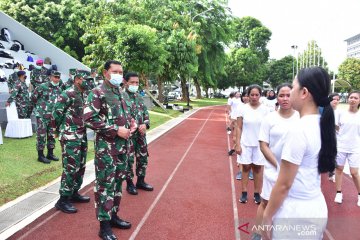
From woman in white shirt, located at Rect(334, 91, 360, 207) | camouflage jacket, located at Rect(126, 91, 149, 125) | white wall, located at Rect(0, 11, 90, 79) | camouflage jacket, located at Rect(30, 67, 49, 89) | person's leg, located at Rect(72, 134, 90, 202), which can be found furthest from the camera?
white wall, located at Rect(0, 11, 90, 79)

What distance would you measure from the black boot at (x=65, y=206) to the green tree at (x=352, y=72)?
203 ft

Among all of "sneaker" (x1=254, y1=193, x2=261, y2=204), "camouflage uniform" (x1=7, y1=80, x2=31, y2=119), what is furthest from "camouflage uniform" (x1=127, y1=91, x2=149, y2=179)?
"camouflage uniform" (x1=7, y1=80, x2=31, y2=119)

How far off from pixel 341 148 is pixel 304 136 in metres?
4.10

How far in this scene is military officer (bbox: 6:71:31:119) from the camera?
31.1ft

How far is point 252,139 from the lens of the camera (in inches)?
207

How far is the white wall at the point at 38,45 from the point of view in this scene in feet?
58.6

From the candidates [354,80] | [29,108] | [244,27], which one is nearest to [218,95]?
[244,27]

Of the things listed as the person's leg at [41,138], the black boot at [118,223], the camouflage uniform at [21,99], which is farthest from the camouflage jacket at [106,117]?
the camouflage uniform at [21,99]

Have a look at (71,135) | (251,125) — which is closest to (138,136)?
(71,135)

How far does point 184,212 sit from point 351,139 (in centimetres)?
299

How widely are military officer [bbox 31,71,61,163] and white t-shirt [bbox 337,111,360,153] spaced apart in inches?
225

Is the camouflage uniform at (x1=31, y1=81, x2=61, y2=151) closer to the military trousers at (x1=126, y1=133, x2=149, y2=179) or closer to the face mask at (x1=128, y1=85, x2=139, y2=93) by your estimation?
the military trousers at (x1=126, y1=133, x2=149, y2=179)

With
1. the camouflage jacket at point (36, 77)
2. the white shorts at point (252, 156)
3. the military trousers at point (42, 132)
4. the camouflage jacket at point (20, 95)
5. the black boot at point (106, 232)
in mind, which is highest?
the camouflage jacket at point (36, 77)

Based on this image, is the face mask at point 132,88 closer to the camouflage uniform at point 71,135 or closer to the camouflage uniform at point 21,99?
the camouflage uniform at point 71,135
